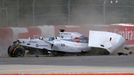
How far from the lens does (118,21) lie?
3303 centimetres

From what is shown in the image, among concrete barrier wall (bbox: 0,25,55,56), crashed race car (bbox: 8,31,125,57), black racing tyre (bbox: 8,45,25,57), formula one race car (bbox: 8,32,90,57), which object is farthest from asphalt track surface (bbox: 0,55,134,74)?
concrete barrier wall (bbox: 0,25,55,56)

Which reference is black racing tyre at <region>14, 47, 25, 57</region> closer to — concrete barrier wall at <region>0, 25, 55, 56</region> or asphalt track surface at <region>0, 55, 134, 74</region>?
concrete barrier wall at <region>0, 25, 55, 56</region>

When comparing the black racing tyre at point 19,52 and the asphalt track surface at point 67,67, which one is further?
the black racing tyre at point 19,52

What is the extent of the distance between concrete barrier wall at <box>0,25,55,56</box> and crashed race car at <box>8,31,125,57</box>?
1.42m

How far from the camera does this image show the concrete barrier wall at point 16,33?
26.2m

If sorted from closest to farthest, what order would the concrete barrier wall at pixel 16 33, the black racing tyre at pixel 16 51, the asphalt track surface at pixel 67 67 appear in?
1. the asphalt track surface at pixel 67 67
2. the black racing tyre at pixel 16 51
3. the concrete barrier wall at pixel 16 33

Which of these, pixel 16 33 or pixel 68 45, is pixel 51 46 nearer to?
pixel 68 45

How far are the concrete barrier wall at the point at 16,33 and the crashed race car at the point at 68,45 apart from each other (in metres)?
1.42

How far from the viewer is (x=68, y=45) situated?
82.2 feet

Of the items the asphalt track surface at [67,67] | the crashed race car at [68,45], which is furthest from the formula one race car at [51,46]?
the asphalt track surface at [67,67]

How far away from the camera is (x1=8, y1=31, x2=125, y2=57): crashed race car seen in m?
25.0

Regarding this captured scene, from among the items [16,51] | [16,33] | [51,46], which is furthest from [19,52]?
[16,33]

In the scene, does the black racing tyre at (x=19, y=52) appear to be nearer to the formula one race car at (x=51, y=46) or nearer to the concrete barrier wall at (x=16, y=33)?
the formula one race car at (x=51, y=46)

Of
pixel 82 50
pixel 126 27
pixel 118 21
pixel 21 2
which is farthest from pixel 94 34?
pixel 21 2
